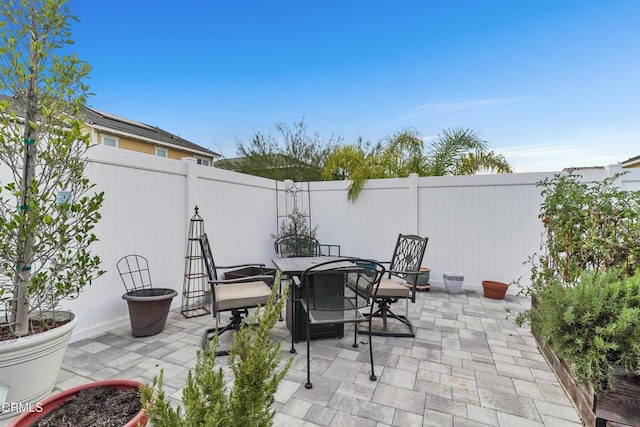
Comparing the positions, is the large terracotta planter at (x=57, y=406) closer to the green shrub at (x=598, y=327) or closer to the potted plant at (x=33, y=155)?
the potted plant at (x=33, y=155)

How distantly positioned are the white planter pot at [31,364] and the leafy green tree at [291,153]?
765 centimetres

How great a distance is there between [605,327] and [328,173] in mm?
5153

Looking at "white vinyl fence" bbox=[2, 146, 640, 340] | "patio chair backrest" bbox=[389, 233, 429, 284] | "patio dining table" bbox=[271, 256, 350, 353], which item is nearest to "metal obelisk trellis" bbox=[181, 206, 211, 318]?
"white vinyl fence" bbox=[2, 146, 640, 340]

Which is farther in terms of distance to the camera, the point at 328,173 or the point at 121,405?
the point at 328,173

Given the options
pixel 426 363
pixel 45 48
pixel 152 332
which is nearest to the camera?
pixel 45 48

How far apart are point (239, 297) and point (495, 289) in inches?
143

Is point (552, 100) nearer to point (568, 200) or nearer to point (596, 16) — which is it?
point (596, 16)

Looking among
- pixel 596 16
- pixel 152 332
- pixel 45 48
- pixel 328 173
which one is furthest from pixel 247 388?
pixel 596 16

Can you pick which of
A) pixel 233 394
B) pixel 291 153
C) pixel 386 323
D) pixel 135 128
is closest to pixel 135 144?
pixel 135 128

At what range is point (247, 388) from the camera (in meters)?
0.81


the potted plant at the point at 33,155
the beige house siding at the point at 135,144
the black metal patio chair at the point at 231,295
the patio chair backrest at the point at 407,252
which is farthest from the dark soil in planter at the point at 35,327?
the beige house siding at the point at 135,144

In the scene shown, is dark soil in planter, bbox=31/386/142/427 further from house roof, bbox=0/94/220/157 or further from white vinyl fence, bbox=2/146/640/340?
house roof, bbox=0/94/220/157

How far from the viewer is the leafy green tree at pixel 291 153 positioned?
924 centimetres

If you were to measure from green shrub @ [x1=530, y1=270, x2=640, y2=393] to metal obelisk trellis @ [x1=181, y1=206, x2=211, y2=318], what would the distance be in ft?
11.4
